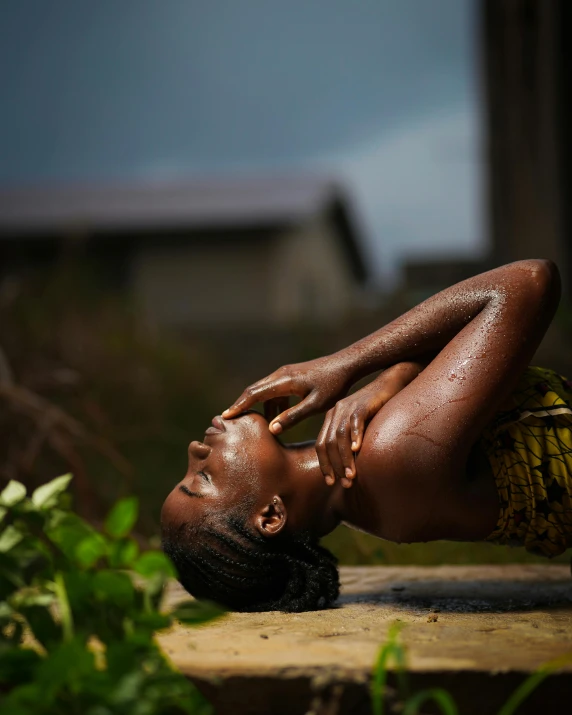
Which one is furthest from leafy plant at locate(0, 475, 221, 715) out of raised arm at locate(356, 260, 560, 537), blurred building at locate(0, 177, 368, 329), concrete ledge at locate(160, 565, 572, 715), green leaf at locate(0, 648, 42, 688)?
blurred building at locate(0, 177, 368, 329)

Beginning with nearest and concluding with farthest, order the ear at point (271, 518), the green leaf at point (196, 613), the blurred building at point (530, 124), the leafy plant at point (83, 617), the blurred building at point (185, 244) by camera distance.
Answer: the leafy plant at point (83, 617) < the green leaf at point (196, 613) < the ear at point (271, 518) < the blurred building at point (530, 124) < the blurred building at point (185, 244)

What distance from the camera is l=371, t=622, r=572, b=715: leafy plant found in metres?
1.65

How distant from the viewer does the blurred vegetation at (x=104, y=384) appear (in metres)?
5.58

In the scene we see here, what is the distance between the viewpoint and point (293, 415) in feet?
8.52

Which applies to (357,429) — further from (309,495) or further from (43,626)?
(43,626)

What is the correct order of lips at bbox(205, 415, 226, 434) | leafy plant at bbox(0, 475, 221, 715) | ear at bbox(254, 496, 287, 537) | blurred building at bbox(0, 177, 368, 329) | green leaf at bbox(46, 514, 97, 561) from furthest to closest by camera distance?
blurred building at bbox(0, 177, 368, 329), lips at bbox(205, 415, 226, 434), ear at bbox(254, 496, 287, 537), green leaf at bbox(46, 514, 97, 561), leafy plant at bbox(0, 475, 221, 715)

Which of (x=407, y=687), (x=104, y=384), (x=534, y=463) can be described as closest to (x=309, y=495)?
(x=534, y=463)

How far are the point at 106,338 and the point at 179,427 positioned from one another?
99 centimetres

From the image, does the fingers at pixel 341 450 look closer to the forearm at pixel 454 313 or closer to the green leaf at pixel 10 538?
the forearm at pixel 454 313

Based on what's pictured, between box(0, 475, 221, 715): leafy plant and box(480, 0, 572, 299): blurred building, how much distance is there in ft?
17.9

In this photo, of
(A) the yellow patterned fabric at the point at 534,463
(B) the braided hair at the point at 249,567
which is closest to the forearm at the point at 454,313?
(A) the yellow patterned fabric at the point at 534,463

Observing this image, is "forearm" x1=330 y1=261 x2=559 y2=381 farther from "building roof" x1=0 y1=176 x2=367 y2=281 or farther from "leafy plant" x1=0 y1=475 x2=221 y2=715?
"building roof" x1=0 y1=176 x2=367 y2=281

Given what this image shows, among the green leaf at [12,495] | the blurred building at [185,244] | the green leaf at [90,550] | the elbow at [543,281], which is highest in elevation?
the elbow at [543,281]

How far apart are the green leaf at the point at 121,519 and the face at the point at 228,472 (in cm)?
91
